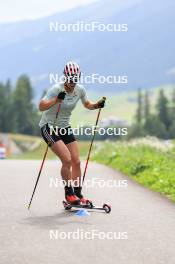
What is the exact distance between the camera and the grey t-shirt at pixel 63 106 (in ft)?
31.7

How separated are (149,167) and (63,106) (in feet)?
24.7

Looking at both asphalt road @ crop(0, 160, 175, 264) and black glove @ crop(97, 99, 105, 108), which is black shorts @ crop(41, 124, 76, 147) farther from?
asphalt road @ crop(0, 160, 175, 264)

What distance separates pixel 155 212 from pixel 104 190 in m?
3.24

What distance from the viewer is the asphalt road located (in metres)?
6.63

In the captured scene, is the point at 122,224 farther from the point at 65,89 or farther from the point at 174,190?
the point at 174,190

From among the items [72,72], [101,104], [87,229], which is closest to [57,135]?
[101,104]

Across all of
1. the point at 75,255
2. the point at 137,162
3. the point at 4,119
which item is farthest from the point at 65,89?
the point at 4,119

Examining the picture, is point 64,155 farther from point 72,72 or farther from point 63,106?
point 72,72

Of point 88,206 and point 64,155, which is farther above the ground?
point 64,155

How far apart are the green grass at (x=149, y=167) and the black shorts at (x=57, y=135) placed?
2.74m

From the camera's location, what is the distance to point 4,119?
162m

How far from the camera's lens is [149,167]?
16.9 meters

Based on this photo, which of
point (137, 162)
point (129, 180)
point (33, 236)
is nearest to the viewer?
point (33, 236)

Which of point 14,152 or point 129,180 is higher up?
point 129,180
